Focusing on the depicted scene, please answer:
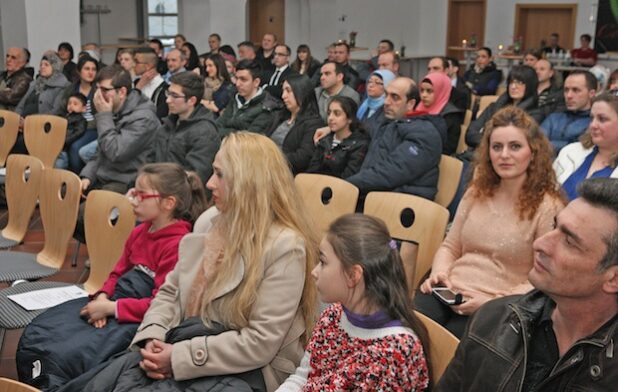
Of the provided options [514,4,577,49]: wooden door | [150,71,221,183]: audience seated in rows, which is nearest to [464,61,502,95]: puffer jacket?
[514,4,577,49]: wooden door

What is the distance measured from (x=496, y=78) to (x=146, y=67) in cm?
598

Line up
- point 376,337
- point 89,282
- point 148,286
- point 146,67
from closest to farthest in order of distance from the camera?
point 376,337, point 148,286, point 89,282, point 146,67

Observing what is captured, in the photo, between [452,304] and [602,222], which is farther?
[452,304]

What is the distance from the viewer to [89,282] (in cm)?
340

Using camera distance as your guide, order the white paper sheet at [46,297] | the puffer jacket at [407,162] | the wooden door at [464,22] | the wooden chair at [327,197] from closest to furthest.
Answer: the white paper sheet at [46,297] → the wooden chair at [327,197] → the puffer jacket at [407,162] → the wooden door at [464,22]

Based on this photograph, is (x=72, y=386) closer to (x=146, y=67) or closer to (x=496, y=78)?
(x=146, y=67)

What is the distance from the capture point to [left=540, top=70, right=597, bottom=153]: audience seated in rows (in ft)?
15.8

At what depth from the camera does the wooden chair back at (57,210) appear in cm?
357

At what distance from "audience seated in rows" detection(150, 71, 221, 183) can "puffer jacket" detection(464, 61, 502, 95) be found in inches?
285

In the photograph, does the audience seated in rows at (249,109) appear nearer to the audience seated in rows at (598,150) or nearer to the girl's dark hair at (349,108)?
the girl's dark hair at (349,108)

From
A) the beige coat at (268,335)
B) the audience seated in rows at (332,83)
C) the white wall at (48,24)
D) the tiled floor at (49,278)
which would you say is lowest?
the tiled floor at (49,278)

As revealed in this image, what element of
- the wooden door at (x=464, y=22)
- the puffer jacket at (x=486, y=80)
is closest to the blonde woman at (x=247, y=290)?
the puffer jacket at (x=486, y=80)

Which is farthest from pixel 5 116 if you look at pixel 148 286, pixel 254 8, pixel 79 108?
pixel 254 8

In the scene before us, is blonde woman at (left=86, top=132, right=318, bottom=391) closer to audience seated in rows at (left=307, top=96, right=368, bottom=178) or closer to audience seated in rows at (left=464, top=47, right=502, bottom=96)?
audience seated in rows at (left=307, top=96, right=368, bottom=178)
